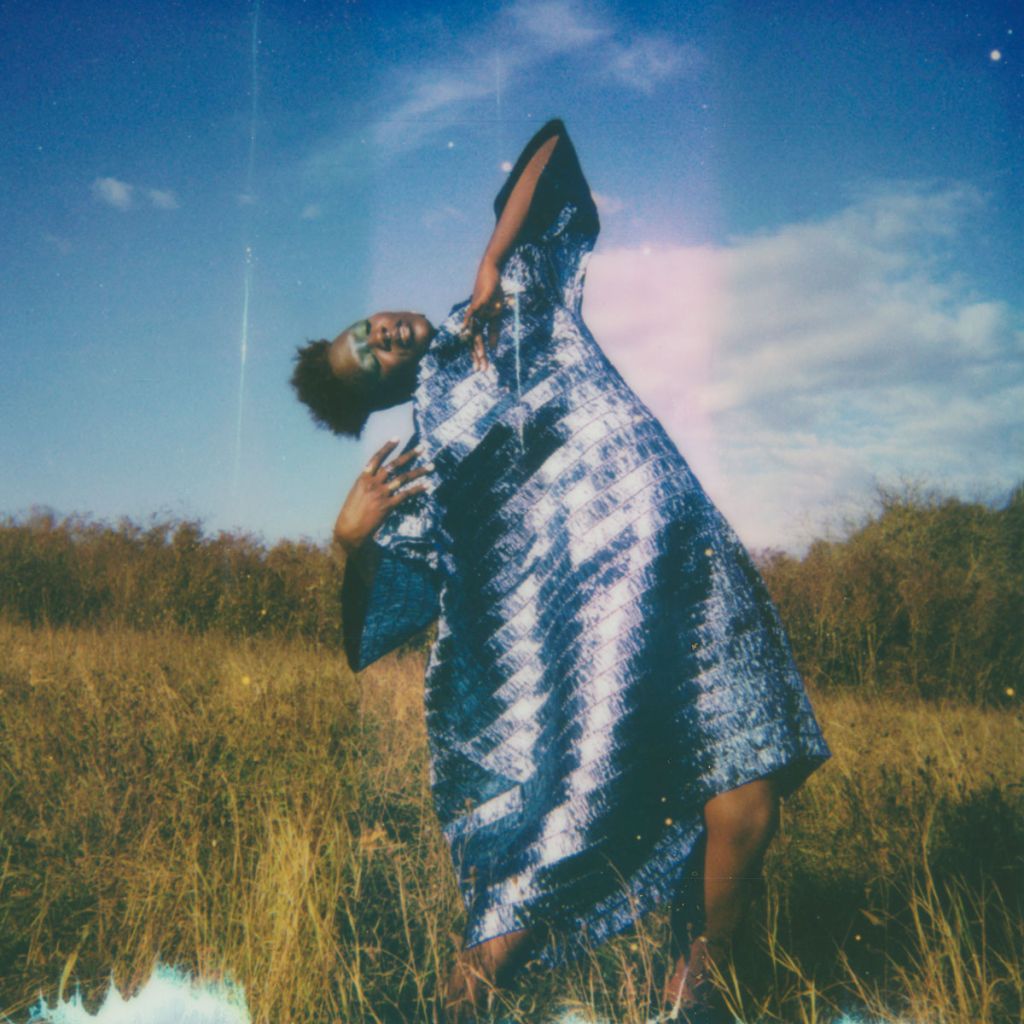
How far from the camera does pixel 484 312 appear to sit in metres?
1.57

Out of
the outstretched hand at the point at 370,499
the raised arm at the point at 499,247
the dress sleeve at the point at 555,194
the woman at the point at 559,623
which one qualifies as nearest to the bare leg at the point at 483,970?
the woman at the point at 559,623

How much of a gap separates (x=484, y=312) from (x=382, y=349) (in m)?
0.30

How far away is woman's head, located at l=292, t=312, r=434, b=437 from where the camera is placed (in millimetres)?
1696

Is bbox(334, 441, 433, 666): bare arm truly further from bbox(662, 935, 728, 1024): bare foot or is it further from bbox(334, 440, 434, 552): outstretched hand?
bbox(662, 935, 728, 1024): bare foot

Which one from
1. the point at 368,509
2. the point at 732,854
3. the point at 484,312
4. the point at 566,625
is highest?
the point at 484,312

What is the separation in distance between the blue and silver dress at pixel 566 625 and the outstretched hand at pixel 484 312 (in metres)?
0.03

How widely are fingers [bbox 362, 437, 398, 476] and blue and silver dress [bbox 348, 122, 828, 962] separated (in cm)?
10

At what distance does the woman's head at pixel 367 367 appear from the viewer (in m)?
1.70

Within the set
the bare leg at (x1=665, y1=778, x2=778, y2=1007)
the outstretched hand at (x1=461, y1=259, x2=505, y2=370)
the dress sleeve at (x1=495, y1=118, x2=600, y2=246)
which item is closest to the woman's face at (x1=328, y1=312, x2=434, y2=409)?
the outstretched hand at (x1=461, y1=259, x2=505, y2=370)

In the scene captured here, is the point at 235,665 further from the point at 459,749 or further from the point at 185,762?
the point at 459,749

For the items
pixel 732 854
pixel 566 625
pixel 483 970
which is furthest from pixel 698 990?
pixel 566 625

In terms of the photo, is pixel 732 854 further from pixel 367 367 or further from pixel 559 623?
pixel 367 367

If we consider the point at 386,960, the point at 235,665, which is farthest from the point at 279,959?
the point at 235,665

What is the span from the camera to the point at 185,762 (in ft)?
8.67
